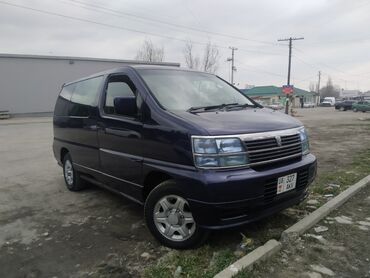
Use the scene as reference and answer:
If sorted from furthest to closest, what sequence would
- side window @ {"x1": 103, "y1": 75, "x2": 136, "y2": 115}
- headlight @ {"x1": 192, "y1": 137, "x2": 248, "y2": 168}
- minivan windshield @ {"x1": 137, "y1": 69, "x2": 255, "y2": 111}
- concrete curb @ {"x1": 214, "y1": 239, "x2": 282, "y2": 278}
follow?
side window @ {"x1": 103, "y1": 75, "x2": 136, "y2": 115}
minivan windshield @ {"x1": 137, "y1": 69, "x2": 255, "y2": 111}
headlight @ {"x1": 192, "y1": 137, "x2": 248, "y2": 168}
concrete curb @ {"x1": 214, "y1": 239, "x2": 282, "y2": 278}

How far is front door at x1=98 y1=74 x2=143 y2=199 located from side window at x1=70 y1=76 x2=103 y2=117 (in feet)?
1.18

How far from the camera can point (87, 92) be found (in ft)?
18.9

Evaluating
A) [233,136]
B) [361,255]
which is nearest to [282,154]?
[233,136]

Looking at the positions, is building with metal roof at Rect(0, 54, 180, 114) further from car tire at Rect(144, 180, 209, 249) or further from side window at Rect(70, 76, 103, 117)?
car tire at Rect(144, 180, 209, 249)

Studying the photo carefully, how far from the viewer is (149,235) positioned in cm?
434

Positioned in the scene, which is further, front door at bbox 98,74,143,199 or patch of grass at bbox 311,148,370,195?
patch of grass at bbox 311,148,370,195

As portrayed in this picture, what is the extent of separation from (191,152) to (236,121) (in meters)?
0.62

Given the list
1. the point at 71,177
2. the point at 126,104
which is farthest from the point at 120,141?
the point at 71,177

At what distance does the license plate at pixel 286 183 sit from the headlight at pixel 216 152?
0.56 metres

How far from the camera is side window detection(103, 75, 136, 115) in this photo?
14.9 ft

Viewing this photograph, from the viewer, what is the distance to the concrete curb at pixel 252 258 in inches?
123

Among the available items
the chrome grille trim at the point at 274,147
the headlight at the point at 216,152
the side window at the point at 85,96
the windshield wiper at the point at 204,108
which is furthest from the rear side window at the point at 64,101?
the chrome grille trim at the point at 274,147

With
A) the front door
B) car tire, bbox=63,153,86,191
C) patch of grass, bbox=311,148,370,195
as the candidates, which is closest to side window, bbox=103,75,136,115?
the front door

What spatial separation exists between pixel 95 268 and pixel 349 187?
4189 millimetres
